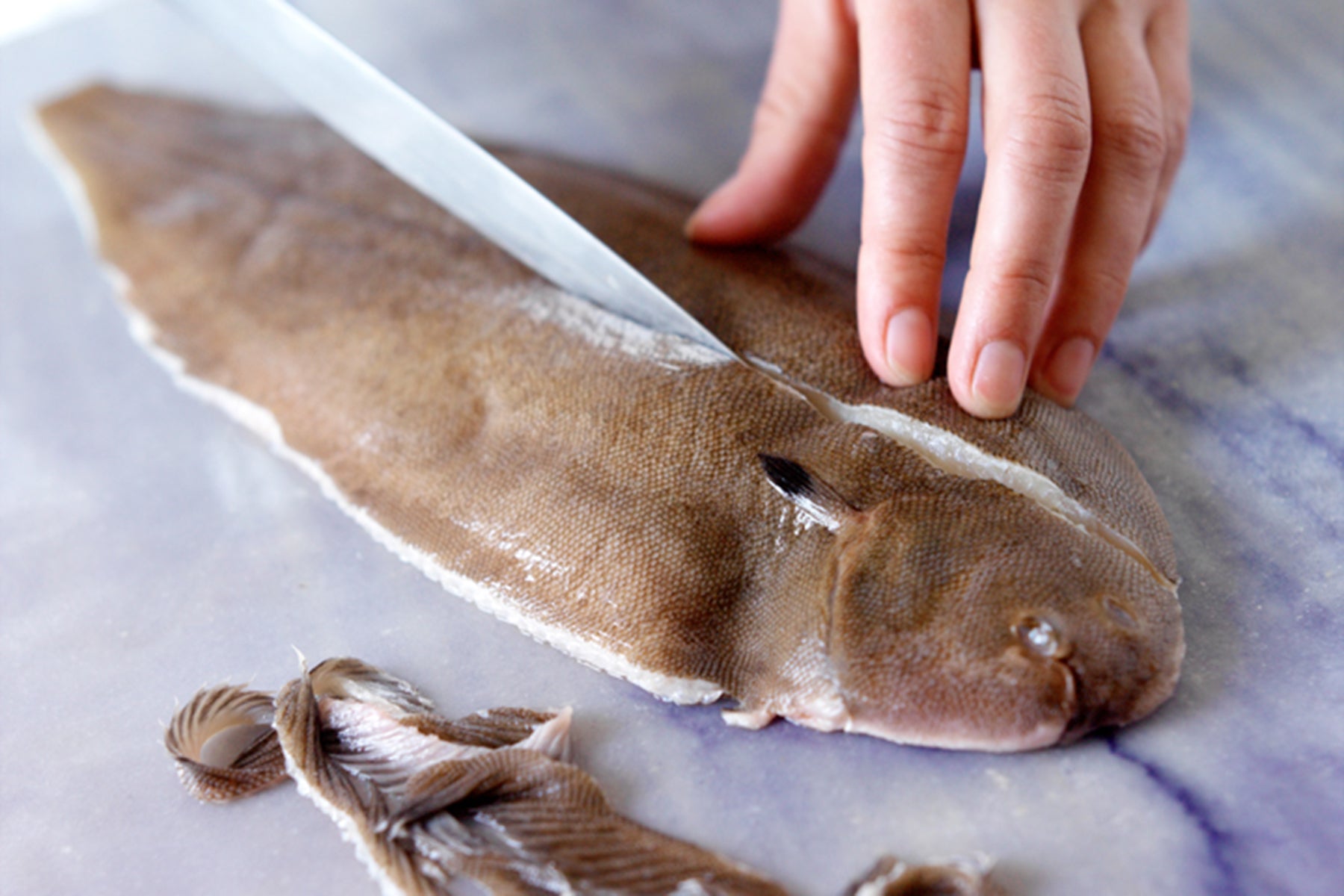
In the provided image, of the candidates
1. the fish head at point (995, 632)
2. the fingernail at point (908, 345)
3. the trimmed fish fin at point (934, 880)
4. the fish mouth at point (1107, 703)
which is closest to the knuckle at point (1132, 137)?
the fingernail at point (908, 345)

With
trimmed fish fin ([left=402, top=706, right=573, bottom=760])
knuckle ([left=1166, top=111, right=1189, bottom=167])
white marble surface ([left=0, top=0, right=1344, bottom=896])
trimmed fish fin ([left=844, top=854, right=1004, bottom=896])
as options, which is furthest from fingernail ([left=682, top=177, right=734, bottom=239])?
Answer: trimmed fish fin ([left=844, top=854, right=1004, bottom=896])

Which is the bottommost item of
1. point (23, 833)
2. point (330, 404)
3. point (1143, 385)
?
point (23, 833)

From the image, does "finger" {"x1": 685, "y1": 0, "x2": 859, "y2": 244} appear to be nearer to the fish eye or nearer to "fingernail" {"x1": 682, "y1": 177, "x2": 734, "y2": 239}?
"fingernail" {"x1": 682, "y1": 177, "x2": 734, "y2": 239}

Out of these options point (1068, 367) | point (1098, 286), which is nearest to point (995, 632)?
point (1068, 367)

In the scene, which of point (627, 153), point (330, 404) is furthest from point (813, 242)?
point (330, 404)

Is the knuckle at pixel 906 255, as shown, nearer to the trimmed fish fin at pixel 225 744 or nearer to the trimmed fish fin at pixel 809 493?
the trimmed fish fin at pixel 809 493

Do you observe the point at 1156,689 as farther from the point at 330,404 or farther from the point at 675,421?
the point at 330,404
